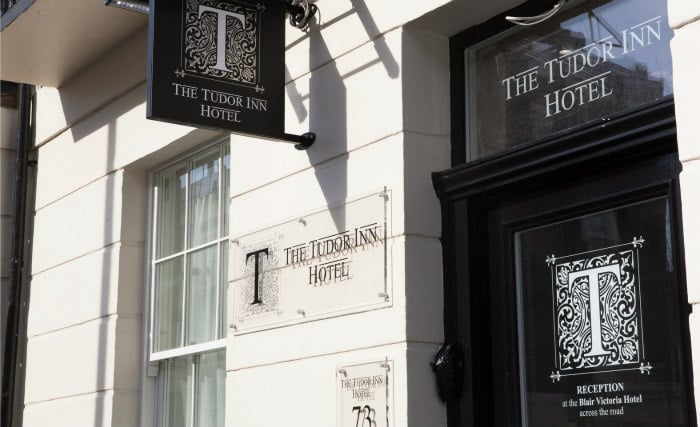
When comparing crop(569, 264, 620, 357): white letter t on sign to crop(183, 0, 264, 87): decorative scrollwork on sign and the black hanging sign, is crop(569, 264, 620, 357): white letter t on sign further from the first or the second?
crop(183, 0, 264, 87): decorative scrollwork on sign

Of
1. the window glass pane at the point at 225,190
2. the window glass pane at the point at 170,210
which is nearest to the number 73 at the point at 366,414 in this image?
the window glass pane at the point at 225,190

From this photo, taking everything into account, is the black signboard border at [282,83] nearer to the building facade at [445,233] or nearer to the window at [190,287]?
the building facade at [445,233]

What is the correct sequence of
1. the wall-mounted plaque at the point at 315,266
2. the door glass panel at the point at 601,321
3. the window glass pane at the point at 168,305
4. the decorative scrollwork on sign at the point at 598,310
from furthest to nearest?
1. the window glass pane at the point at 168,305
2. the wall-mounted plaque at the point at 315,266
3. the decorative scrollwork on sign at the point at 598,310
4. the door glass panel at the point at 601,321

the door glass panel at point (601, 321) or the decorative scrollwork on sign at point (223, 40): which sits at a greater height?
the decorative scrollwork on sign at point (223, 40)

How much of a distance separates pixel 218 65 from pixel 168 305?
2.27 meters


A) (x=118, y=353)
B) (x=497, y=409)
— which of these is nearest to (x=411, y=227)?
(x=497, y=409)

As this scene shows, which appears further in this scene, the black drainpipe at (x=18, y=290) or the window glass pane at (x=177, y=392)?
the black drainpipe at (x=18, y=290)

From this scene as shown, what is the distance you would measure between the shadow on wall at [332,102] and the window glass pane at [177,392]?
1919 mm

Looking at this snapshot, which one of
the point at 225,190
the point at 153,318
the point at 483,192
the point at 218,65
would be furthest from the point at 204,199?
the point at 483,192

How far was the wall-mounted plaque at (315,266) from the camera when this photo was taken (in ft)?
16.9

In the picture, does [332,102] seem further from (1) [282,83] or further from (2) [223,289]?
(2) [223,289]

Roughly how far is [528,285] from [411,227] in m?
0.58

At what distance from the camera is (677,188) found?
164 inches


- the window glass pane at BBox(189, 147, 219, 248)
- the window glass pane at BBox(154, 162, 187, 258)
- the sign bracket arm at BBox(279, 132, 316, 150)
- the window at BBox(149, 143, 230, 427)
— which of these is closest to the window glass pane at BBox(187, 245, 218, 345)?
the window at BBox(149, 143, 230, 427)
